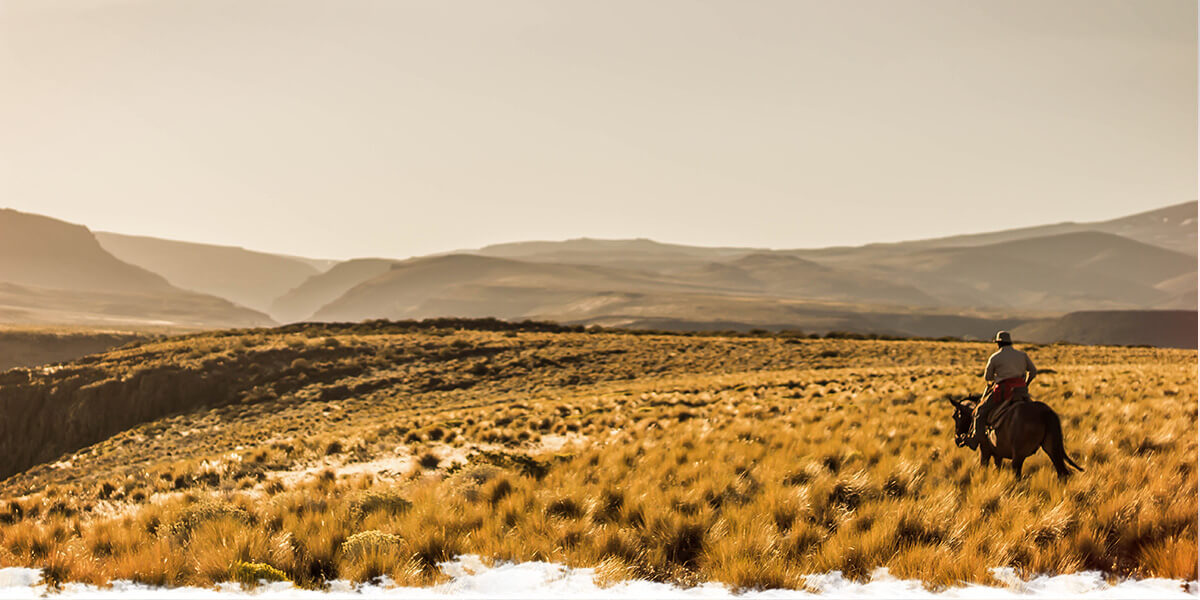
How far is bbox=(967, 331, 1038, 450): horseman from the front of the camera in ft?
31.0

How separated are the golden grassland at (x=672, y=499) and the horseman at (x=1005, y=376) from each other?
35.9 inches

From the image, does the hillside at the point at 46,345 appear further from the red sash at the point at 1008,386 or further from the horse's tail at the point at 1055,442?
the horse's tail at the point at 1055,442

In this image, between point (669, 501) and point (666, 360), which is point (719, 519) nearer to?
point (669, 501)

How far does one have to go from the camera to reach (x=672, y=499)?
8289 mm

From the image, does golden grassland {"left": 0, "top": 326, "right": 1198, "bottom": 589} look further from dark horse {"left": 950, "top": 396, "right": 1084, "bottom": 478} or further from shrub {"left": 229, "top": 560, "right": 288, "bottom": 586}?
dark horse {"left": 950, "top": 396, "right": 1084, "bottom": 478}

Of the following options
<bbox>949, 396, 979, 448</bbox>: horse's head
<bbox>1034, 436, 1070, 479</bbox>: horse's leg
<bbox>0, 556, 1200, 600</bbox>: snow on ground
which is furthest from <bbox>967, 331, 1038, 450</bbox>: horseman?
<bbox>0, 556, 1200, 600</bbox>: snow on ground

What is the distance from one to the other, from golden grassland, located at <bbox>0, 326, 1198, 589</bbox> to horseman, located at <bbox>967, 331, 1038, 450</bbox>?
91 centimetres

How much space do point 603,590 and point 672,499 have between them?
2482mm

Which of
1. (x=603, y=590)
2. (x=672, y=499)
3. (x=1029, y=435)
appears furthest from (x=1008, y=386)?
(x=603, y=590)

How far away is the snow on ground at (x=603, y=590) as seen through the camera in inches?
228

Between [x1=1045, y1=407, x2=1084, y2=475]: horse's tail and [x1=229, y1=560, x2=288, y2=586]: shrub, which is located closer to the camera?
[x1=229, y1=560, x2=288, y2=586]: shrub

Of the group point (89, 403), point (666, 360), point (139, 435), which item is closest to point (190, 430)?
point (139, 435)

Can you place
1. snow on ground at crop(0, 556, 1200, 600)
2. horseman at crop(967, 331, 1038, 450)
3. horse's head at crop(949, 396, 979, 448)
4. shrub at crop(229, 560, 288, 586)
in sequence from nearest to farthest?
snow on ground at crop(0, 556, 1200, 600)
shrub at crop(229, 560, 288, 586)
horseman at crop(967, 331, 1038, 450)
horse's head at crop(949, 396, 979, 448)

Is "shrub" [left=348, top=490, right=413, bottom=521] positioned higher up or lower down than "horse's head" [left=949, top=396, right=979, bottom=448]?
lower down
